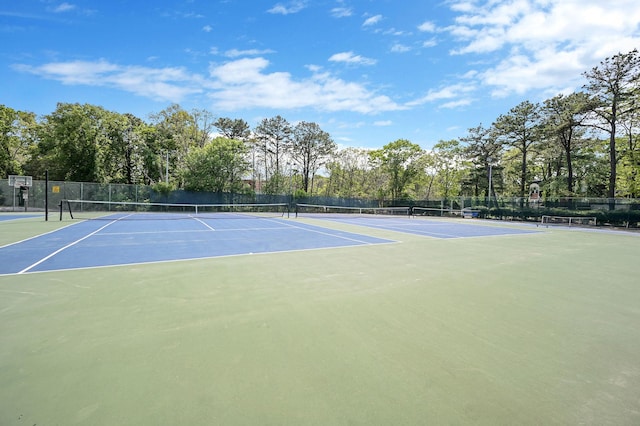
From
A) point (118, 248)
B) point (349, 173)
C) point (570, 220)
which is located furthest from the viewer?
point (349, 173)

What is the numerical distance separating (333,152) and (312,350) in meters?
46.1

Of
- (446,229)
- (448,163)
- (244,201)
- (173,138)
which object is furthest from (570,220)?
(173,138)

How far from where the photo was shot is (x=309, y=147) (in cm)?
4628

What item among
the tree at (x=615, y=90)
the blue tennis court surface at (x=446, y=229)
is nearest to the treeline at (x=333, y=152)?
the tree at (x=615, y=90)

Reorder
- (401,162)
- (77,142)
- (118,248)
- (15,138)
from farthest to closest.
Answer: (401,162), (15,138), (77,142), (118,248)

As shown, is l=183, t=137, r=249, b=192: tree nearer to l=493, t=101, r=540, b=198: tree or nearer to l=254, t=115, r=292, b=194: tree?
l=254, t=115, r=292, b=194: tree

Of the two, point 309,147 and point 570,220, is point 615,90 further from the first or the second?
point 309,147

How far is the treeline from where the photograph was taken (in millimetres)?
28844

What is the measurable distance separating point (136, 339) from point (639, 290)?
7.66 meters

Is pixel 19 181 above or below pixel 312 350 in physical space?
above

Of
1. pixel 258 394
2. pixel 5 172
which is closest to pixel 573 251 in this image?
pixel 258 394

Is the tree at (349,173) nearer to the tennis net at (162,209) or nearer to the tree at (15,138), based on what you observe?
the tennis net at (162,209)

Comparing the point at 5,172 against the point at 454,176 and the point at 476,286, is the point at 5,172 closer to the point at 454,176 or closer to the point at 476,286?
the point at 476,286

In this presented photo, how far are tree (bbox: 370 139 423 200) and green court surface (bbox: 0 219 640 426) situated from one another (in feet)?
131
